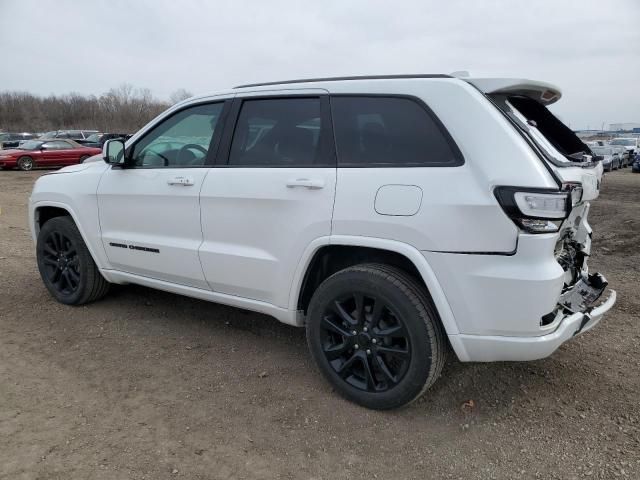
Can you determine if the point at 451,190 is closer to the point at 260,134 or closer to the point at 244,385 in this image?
the point at 260,134

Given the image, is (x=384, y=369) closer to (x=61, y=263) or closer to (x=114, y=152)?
(x=114, y=152)

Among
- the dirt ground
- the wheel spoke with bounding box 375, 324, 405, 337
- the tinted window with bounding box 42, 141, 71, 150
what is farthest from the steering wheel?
the tinted window with bounding box 42, 141, 71, 150

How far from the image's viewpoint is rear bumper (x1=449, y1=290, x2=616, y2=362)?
2.57 metres

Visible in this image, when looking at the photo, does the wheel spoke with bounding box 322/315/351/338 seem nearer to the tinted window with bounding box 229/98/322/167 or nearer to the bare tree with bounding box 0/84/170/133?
the tinted window with bounding box 229/98/322/167

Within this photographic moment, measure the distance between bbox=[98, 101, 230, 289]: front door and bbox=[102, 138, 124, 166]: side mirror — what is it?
2.3 inches

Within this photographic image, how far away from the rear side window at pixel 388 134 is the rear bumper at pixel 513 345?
903 mm

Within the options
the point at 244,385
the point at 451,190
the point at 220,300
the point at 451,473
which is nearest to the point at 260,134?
the point at 220,300

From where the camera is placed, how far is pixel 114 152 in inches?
157

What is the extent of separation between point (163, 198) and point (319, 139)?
1.32 meters

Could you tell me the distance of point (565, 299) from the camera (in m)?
2.90

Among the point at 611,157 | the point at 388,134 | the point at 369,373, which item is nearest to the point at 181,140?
the point at 388,134

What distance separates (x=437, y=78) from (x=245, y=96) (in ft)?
4.49

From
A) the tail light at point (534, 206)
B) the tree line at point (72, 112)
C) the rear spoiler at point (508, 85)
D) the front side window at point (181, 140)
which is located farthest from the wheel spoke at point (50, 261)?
the tree line at point (72, 112)

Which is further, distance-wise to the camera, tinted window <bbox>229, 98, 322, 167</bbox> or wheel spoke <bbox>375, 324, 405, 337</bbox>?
tinted window <bbox>229, 98, 322, 167</bbox>
